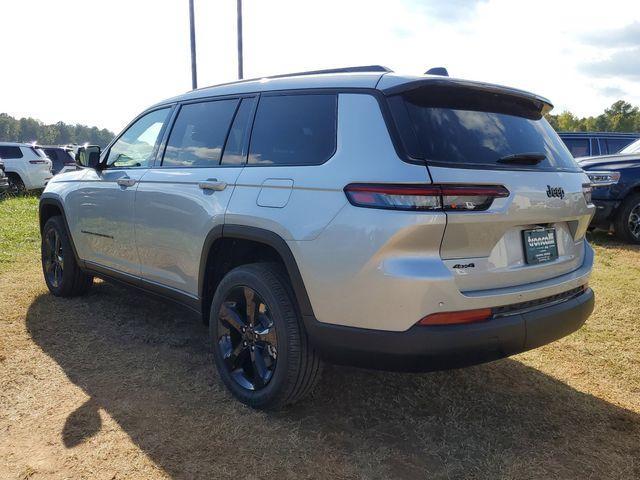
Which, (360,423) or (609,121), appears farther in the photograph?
(609,121)

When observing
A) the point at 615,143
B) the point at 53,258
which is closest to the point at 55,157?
the point at 53,258

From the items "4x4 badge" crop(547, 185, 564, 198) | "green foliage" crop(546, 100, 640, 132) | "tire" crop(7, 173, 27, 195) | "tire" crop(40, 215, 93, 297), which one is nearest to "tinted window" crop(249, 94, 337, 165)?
"4x4 badge" crop(547, 185, 564, 198)

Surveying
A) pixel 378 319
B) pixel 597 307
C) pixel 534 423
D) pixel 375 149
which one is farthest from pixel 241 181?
pixel 597 307

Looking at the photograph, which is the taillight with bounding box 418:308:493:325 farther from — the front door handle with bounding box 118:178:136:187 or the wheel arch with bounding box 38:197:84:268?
the wheel arch with bounding box 38:197:84:268

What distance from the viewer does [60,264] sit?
518 centimetres

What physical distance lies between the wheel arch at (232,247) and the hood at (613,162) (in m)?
6.87

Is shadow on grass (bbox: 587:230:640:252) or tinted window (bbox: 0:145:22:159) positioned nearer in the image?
shadow on grass (bbox: 587:230:640:252)

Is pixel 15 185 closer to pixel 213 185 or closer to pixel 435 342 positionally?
pixel 213 185

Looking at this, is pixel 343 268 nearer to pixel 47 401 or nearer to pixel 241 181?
pixel 241 181

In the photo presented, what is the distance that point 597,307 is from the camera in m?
4.95

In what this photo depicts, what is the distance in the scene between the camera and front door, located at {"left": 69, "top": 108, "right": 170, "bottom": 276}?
13.1 feet

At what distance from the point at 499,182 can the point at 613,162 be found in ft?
22.5

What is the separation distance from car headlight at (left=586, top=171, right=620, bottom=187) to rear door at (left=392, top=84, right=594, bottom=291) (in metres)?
5.48

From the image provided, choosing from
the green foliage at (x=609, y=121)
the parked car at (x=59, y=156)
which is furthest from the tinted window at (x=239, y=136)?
the green foliage at (x=609, y=121)
